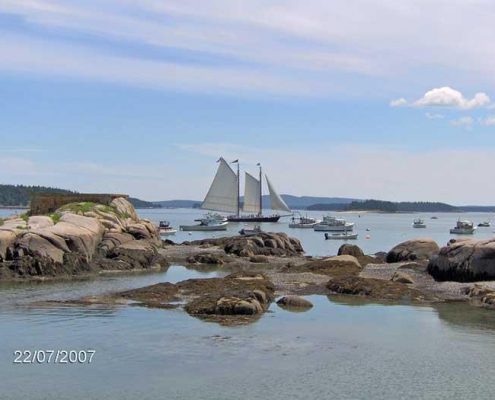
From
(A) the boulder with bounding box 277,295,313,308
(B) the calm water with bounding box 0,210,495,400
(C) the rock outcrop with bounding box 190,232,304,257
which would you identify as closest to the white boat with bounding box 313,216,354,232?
(C) the rock outcrop with bounding box 190,232,304,257

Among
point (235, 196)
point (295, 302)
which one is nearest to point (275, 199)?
point (235, 196)

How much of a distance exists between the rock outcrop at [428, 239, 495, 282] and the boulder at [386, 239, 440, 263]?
380 inches

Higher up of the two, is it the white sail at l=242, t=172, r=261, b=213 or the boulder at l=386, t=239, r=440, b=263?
the white sail at l=242, t=172, r=261, b=213

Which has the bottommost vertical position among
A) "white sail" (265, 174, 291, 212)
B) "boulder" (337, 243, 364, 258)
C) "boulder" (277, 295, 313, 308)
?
"boulder" (277, 295, 313, 308)

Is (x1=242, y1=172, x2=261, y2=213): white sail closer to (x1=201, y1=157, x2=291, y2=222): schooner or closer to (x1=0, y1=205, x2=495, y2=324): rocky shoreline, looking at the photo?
(x1=201, y1=157, x2=291, y2=222): schooner

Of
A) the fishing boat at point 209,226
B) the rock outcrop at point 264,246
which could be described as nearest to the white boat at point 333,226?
the fishing boat at point 209,226

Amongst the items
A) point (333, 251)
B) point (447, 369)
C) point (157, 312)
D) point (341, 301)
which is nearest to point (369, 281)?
point (341, 301)

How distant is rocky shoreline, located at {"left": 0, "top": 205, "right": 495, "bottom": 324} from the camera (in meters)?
31.1

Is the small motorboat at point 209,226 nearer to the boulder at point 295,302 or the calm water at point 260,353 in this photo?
the calm water at point 260,353

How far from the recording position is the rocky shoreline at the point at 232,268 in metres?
31.1

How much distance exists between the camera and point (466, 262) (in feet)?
125

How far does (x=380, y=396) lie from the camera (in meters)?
17.5

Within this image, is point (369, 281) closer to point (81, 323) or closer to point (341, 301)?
point (341, 301)

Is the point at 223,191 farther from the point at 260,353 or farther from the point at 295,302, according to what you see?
the point at 260,353
